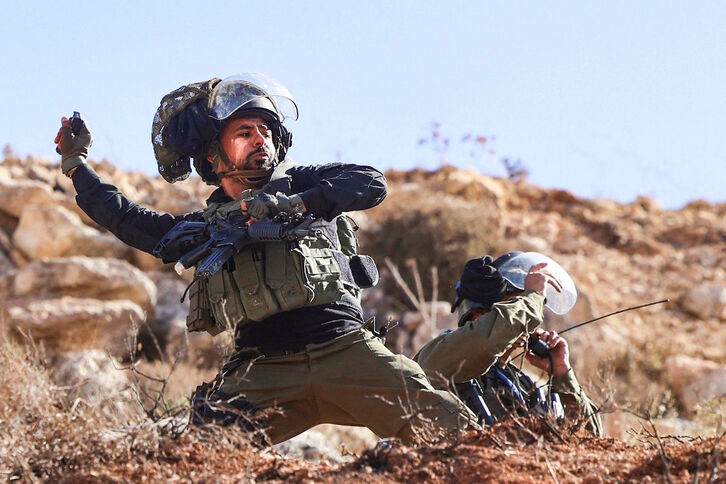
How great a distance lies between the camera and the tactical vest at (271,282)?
450cm

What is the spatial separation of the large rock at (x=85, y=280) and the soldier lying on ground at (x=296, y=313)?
29.5 feet

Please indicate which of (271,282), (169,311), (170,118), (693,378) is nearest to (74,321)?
(169,311)

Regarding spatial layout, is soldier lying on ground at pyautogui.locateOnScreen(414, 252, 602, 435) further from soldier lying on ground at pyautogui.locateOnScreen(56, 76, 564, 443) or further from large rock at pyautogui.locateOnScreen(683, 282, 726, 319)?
large rock at pyautogui.locateOnScreen(683, 282, 726, 319)

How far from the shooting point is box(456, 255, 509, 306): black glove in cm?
510

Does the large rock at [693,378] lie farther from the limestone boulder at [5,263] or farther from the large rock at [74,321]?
the limestone boulder at [5,263]

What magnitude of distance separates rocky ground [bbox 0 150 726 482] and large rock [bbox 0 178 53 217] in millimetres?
24

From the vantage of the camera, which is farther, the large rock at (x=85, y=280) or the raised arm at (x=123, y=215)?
the large rock at (x=85, y=280)

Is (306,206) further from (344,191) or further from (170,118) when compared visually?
(170,118)

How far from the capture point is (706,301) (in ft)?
56.6

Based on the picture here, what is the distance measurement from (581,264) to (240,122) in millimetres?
14117

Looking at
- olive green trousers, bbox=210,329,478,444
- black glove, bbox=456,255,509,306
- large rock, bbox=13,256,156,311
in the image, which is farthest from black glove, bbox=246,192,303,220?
large rock, bbox=13,256,156,311

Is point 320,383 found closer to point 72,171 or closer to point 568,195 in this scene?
point 72,171

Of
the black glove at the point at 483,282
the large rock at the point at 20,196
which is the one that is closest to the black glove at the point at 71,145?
the black glove at the point at 483,282

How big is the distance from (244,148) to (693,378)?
1019cm
